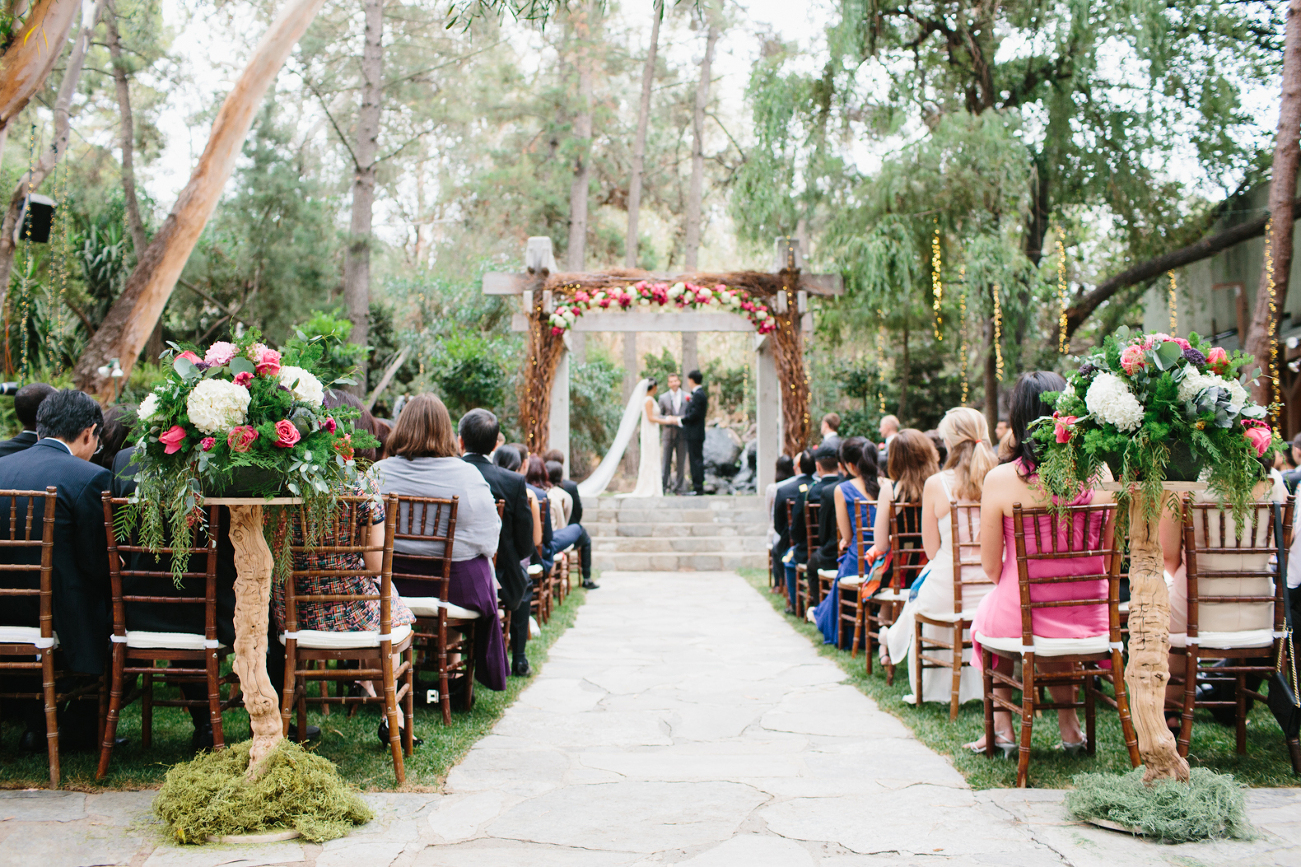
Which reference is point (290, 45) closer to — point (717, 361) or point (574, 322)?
point (574, 322)

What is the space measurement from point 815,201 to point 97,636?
482 inches

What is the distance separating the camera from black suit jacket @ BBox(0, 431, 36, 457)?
4.01 meters

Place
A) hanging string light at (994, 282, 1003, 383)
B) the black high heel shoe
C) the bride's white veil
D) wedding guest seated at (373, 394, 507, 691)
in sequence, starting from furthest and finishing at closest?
1. the bride's white veil
2. hanging string light at (994, 282, 1003, 383)
3. wedding guest seated at (373, 394, 507, 691)
4. the black high heel shoe

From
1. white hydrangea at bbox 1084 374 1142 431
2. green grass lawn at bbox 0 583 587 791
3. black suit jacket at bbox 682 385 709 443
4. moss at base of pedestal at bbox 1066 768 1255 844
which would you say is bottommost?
green grass lawn at bbox 0 583 587 791

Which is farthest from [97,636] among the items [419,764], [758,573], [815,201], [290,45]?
[815,201]

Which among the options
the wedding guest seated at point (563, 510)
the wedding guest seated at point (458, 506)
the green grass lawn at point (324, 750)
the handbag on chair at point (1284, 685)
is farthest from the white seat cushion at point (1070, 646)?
the wedding guest seated at point (563, 510)

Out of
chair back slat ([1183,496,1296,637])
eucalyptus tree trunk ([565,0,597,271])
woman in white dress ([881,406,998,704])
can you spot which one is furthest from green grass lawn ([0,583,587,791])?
eucalyptus tree trunk ([565,0,597,271])

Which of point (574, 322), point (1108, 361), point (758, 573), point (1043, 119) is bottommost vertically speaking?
point (758, 573)

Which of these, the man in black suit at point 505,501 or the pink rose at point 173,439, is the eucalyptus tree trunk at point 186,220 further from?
the pink rose at point 173,439

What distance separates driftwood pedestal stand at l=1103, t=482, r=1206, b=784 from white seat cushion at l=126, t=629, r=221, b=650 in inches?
125

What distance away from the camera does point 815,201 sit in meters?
14.2

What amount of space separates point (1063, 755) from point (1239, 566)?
0.98 metres

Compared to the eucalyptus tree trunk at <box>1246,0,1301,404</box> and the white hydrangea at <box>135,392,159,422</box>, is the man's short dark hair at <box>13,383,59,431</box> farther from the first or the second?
the eucalyptus tree trunk at <box>1246,0,1301,404</box>

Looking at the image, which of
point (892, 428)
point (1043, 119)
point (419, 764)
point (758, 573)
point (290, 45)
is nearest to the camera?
point (419, 764)
